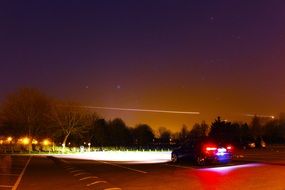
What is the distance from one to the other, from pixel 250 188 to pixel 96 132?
317 feet

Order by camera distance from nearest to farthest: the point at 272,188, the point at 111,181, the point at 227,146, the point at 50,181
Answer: the point at 272,188 → the point at 111,181 → the point at 50,181 → the point at 227,146

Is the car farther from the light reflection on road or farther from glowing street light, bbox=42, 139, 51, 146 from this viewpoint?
glowing street light, bbox=42, 139, 51, 146

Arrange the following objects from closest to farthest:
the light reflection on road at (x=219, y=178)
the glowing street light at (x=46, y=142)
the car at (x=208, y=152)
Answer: the light reflection on road at (x=219, y=178) → the car at (x=208, y=152) → the glowing street light at (x=46, y=142)

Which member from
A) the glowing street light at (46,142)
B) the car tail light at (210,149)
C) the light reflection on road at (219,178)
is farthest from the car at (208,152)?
the glowing street light at (46,142)

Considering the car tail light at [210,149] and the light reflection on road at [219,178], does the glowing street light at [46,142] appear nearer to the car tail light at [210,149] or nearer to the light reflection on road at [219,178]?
the car tail light at [210,149]

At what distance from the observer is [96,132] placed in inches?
4355

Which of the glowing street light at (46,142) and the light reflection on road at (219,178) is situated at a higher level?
the glowing street light at (46,142)

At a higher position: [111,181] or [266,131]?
[266,131]

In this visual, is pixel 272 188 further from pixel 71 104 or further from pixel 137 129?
pixel 137 129

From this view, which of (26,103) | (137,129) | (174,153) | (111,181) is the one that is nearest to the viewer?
(111,181)

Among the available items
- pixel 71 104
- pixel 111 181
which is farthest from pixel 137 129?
pixel 111 181

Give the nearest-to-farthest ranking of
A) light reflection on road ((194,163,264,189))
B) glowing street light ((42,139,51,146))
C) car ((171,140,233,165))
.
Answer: light reflection on road ((194,163,264,189)), car ((171,140,233,165)), glowing street light ((42,139,51,146))

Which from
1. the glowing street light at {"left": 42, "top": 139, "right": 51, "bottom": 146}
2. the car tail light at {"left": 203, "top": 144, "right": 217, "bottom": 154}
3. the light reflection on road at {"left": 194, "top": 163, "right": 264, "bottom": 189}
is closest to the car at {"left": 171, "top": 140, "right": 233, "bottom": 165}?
the car tail light at {"left": 203, "top": 144, "right": 217, "bottom": 154}

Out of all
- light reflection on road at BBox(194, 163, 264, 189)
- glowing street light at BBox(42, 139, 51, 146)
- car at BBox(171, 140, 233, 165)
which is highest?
glowing street light at BBox(42, 139, 51, 146)
